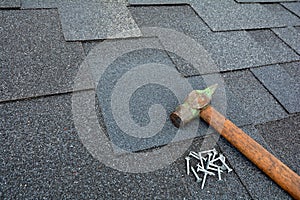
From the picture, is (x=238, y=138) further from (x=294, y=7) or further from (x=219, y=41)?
(x=294, y=7)

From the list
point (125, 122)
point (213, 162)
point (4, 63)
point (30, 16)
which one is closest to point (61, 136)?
point (125, 122)

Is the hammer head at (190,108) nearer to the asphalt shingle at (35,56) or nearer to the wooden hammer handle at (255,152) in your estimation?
the wooden hammer handle at (255,152)

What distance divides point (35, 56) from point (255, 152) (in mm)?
1121

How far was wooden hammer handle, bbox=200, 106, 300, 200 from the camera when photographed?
98cm

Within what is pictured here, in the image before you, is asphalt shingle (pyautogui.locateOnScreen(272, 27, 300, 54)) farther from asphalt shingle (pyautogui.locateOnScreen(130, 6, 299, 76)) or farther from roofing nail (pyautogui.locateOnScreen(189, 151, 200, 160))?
roofing nail (pyautogui.locateOnScreen(189, 151, 200, 160))

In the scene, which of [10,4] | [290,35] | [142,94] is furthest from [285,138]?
[10,4]

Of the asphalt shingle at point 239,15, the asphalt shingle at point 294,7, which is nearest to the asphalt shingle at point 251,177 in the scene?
the asphalt shingle at point 239,15

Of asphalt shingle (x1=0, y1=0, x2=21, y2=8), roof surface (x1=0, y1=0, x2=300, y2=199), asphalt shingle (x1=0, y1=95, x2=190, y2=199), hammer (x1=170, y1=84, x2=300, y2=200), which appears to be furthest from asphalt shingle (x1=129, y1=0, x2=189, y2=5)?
asphalt shingle (x1=0, y1=95, x2=190, y2=199)

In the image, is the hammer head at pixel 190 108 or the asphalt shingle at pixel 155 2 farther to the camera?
the asphalt shingle at pixel 155 2

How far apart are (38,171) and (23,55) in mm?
621

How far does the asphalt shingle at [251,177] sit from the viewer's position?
3.23 feet

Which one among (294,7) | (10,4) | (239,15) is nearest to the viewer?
(10,4)

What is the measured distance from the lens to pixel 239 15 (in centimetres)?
185

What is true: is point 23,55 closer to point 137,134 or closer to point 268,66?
point 137,134
